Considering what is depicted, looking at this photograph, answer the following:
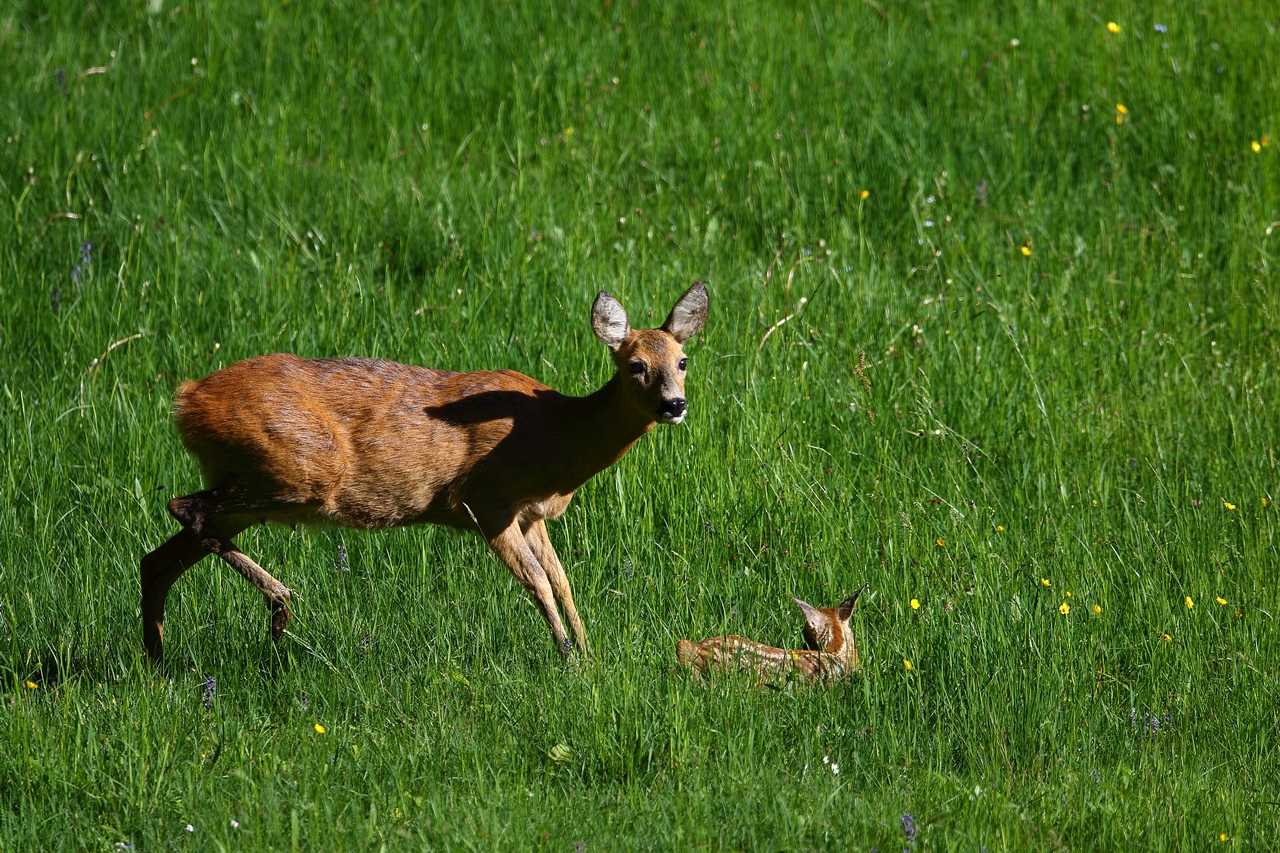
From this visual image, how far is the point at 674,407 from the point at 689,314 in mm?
651

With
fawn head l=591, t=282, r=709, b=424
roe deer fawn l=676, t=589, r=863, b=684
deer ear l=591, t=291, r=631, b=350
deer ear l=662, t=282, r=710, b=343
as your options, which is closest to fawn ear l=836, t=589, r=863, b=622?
roe deer fawn l=676, t=589, r=863, b=684

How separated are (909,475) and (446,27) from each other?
5.08m

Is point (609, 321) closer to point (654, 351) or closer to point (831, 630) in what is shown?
point (654, 351)

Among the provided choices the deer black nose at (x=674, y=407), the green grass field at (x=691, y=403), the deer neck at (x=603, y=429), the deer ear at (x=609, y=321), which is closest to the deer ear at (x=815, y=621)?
the green grass field at (x=691, y=403)

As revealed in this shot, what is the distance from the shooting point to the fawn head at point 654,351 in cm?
536

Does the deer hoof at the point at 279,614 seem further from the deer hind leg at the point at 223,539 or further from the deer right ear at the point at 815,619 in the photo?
the deer right ear at the point at 815,619

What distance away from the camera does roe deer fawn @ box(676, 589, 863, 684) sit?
5.11 meters

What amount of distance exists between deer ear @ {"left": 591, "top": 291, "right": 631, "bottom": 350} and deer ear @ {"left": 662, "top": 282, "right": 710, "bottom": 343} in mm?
181

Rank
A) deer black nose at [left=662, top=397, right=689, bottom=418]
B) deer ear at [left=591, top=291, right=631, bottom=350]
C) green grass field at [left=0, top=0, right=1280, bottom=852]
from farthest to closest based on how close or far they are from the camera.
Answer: deer ear at [left=591, top=291, right=631, bottom=350], deer black nose at [left=662, top=397, right=689, bottom=418], green grass field at [left=0, top=0, right=1280, bottom=852]

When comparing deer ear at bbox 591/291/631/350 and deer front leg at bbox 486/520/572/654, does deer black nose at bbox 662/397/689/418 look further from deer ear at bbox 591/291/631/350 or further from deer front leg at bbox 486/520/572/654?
deer front leg at bbox 486/520/572/654

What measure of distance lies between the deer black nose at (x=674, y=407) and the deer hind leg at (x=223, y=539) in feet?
5.33

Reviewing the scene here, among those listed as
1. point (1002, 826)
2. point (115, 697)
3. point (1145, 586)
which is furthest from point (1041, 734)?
point (115, 697)

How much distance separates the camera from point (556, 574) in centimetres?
584

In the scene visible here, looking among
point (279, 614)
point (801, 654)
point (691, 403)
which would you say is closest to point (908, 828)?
point (801, 654)
